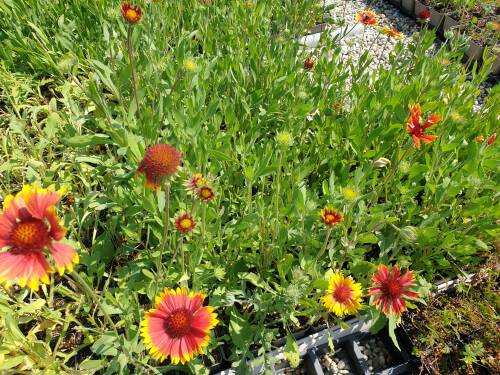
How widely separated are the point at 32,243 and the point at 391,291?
890 millimetres

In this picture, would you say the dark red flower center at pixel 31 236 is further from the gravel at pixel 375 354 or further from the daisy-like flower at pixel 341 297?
the gravel at pixel 375 354

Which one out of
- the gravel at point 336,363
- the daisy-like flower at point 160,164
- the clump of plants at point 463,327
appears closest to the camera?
the daisy-like flower at point 160,164

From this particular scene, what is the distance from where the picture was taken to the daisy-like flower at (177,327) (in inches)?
35.4

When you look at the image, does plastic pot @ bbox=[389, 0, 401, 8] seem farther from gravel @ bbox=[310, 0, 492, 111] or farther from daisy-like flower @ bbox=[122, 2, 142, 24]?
daisy-like flower @ bbox=[122, 2, 142, 24]

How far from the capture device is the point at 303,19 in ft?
7.22

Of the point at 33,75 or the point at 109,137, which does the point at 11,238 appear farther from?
the point at 33,75

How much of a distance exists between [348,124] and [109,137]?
3.24 ft

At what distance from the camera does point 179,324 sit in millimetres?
917

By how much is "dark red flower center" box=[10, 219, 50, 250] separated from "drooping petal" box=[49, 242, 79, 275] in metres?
0.02

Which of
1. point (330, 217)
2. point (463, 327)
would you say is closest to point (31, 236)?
point (330, 217)

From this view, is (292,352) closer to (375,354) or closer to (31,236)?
(375,354)

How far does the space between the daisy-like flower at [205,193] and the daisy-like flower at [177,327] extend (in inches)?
10.3

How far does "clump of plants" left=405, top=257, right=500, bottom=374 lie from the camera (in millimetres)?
1271

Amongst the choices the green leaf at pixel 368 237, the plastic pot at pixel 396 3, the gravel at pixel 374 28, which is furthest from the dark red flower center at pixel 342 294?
the plastic pot at pixel 396 3
